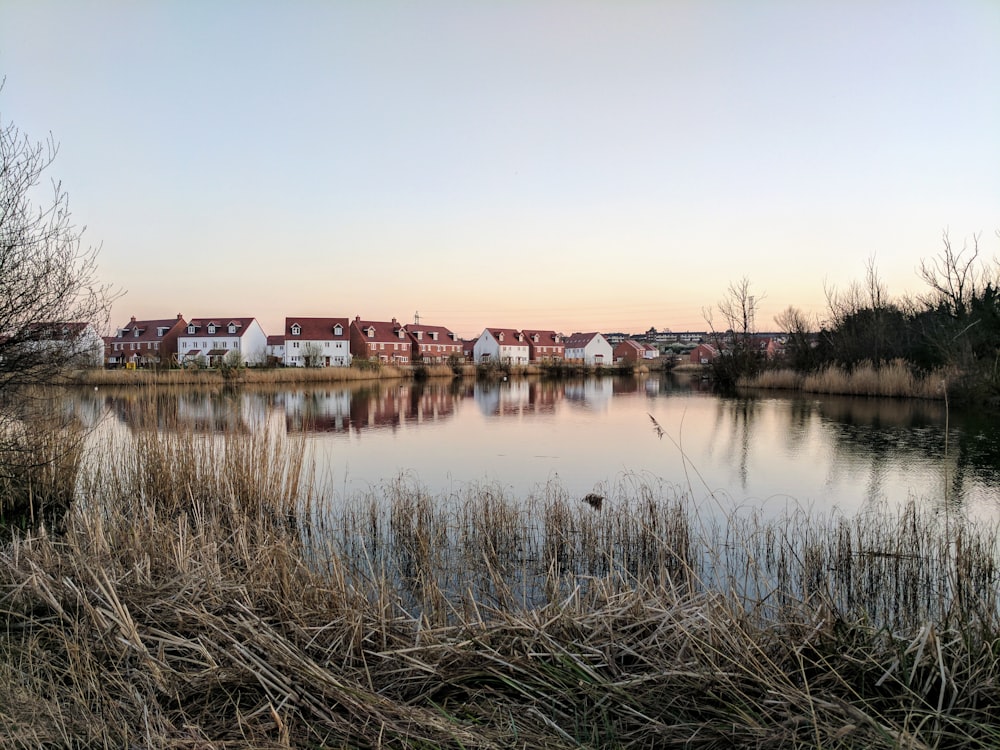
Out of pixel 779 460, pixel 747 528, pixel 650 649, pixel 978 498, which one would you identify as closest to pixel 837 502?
pixel 978 498

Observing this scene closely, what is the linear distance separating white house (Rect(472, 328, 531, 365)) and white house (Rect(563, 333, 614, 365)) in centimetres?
810

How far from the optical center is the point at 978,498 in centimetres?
916

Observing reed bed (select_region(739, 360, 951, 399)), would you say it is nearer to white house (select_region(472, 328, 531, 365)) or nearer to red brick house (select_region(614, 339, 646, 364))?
white house (select_region(472, 328, 531, 365))

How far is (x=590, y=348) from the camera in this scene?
90250 millimetres

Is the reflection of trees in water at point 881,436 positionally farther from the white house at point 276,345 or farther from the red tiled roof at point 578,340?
the red tiled roof at point 578,340

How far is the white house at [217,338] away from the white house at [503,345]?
2778 cm

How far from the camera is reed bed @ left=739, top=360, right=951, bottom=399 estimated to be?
24781mm

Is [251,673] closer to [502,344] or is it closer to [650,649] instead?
[650,649]

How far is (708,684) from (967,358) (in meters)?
23.2

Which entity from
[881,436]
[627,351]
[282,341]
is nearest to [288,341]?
[282,341]

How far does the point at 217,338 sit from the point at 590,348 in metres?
49.5

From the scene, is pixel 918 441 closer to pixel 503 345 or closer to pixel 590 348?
pixel 503 345

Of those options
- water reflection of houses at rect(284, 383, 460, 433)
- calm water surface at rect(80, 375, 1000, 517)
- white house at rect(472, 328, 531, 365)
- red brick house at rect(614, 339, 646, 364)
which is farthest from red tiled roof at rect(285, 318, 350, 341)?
calm water surface at rect(80, 375, 1000, 517)

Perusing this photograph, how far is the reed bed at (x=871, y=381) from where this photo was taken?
24.8 m
